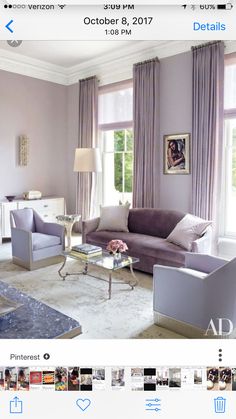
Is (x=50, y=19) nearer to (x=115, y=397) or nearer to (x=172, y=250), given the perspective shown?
(x=115, y=397)

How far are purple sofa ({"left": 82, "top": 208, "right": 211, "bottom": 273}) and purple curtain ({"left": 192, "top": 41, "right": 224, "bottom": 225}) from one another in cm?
36

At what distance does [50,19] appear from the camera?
652mm

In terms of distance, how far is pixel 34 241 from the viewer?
11.3ft

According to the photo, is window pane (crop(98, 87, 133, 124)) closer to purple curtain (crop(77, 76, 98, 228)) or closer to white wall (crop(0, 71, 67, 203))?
purple curtain (crop(77, 76, 98, 228))

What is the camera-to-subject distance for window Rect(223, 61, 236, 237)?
11.1 ft

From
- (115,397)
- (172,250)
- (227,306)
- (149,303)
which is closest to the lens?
(115,397)

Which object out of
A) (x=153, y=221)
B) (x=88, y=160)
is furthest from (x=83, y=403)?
(x=88, y=160)

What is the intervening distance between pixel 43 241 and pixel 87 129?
8.09ft

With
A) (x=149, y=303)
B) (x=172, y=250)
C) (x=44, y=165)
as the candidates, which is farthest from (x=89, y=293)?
(x=44, y=165)

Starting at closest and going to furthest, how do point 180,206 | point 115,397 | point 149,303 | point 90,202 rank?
point 115,397 → point 149,303 → point 180,206 → point 90,202

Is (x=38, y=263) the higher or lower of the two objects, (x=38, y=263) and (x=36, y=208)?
the lower

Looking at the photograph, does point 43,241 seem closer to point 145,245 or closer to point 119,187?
point 145,245

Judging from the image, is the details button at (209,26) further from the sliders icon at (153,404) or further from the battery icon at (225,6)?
the sliders icon at (153,404)

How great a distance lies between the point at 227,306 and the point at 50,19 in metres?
1.58
